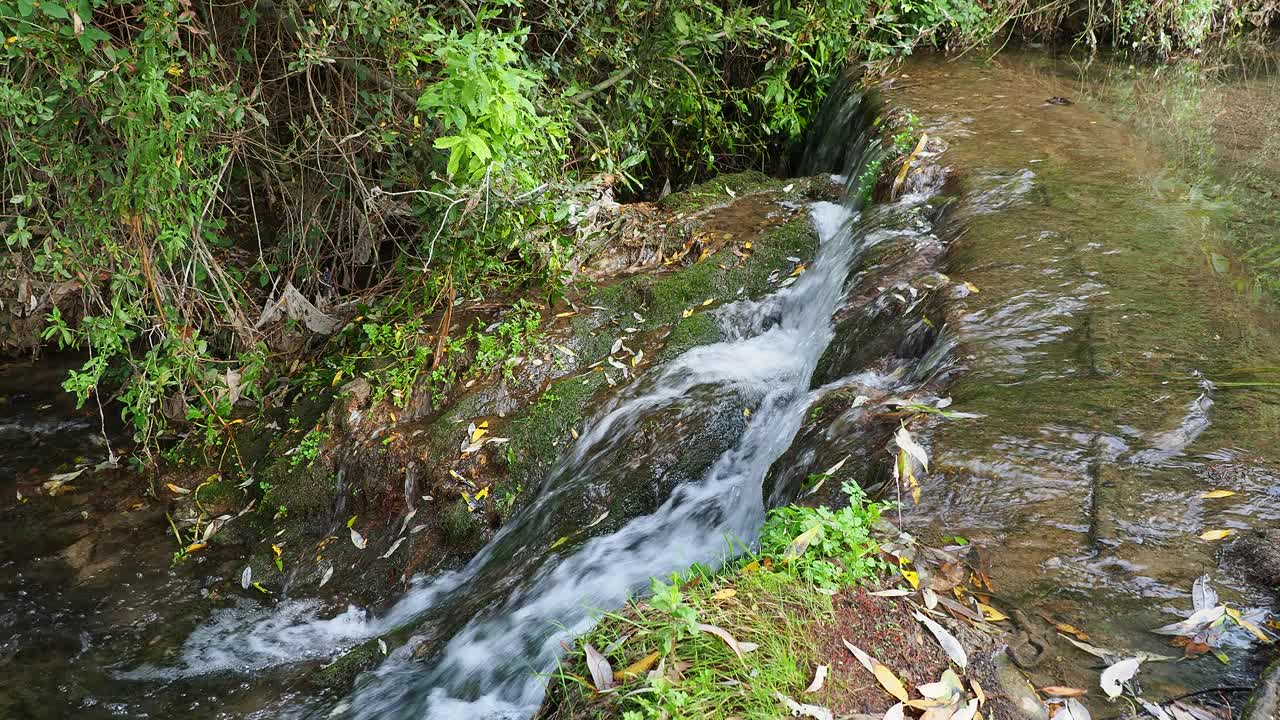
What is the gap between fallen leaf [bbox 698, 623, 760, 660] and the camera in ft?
7.44

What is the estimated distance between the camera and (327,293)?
20.7ft

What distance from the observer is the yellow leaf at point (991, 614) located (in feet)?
8.16

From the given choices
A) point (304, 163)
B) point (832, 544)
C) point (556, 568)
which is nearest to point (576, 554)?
point (556, 568)

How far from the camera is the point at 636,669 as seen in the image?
2271 millimetres

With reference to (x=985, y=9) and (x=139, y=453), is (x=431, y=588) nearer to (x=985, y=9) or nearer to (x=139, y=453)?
(x=139, y=453)

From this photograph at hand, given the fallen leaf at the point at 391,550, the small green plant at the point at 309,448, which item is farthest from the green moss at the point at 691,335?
the small green plant at the point at 309,448

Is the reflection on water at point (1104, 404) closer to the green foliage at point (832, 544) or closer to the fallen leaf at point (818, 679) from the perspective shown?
the green foliage at point (832, 544)

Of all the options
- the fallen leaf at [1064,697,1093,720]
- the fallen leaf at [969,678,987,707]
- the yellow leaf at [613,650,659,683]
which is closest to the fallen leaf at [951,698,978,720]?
the fallen leaf at [969,678,987,707]

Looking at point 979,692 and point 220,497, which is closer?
point 979,692

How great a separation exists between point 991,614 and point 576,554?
7.46 feet

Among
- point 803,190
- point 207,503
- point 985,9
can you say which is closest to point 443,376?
point 207,503

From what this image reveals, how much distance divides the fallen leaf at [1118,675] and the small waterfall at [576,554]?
1.74 m

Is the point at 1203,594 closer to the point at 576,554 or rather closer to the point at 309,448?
the point at 576,554

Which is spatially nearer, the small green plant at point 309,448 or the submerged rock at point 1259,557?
the submerged rock at point 1259,557
